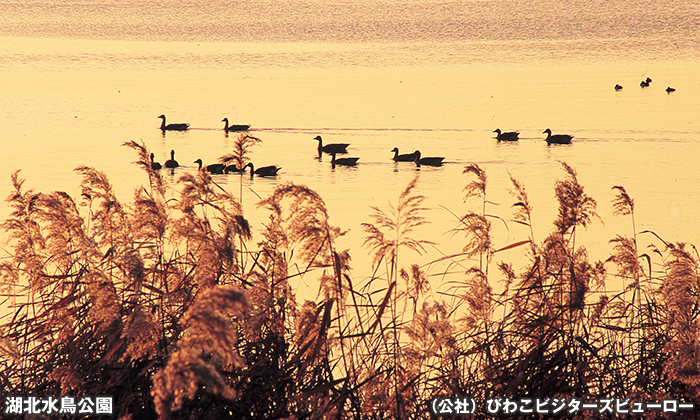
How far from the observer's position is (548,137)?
22.3m

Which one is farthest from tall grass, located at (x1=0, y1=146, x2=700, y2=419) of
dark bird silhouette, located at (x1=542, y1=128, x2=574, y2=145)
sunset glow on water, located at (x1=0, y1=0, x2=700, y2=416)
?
dark bird silhouette, located at (x1=542, y1=128, x2=574, y2=145)

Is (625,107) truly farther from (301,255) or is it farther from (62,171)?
(301,255)

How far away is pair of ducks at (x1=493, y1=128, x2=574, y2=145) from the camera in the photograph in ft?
73.4

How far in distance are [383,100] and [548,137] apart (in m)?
10.6

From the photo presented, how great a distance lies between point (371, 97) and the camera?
1296 inches

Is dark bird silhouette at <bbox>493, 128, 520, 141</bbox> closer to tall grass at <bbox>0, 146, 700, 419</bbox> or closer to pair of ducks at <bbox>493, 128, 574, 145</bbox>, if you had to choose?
pair of ducks at <bbox>493, 128, 574, 145</bbox>

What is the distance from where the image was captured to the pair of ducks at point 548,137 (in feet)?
73.4

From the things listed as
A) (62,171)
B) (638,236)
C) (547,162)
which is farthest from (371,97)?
(638,236)

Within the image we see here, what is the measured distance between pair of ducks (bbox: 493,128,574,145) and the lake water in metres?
Result: 0.33

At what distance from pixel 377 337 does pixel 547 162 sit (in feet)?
48.3

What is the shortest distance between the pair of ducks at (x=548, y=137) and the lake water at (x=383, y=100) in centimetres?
33

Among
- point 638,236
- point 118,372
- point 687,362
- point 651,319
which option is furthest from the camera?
point 638,236

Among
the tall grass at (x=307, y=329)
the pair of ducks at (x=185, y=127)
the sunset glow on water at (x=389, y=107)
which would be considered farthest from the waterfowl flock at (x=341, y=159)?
the tall grass at (x=307, y=329)

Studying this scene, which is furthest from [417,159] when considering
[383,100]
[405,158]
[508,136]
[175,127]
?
[383,100]
